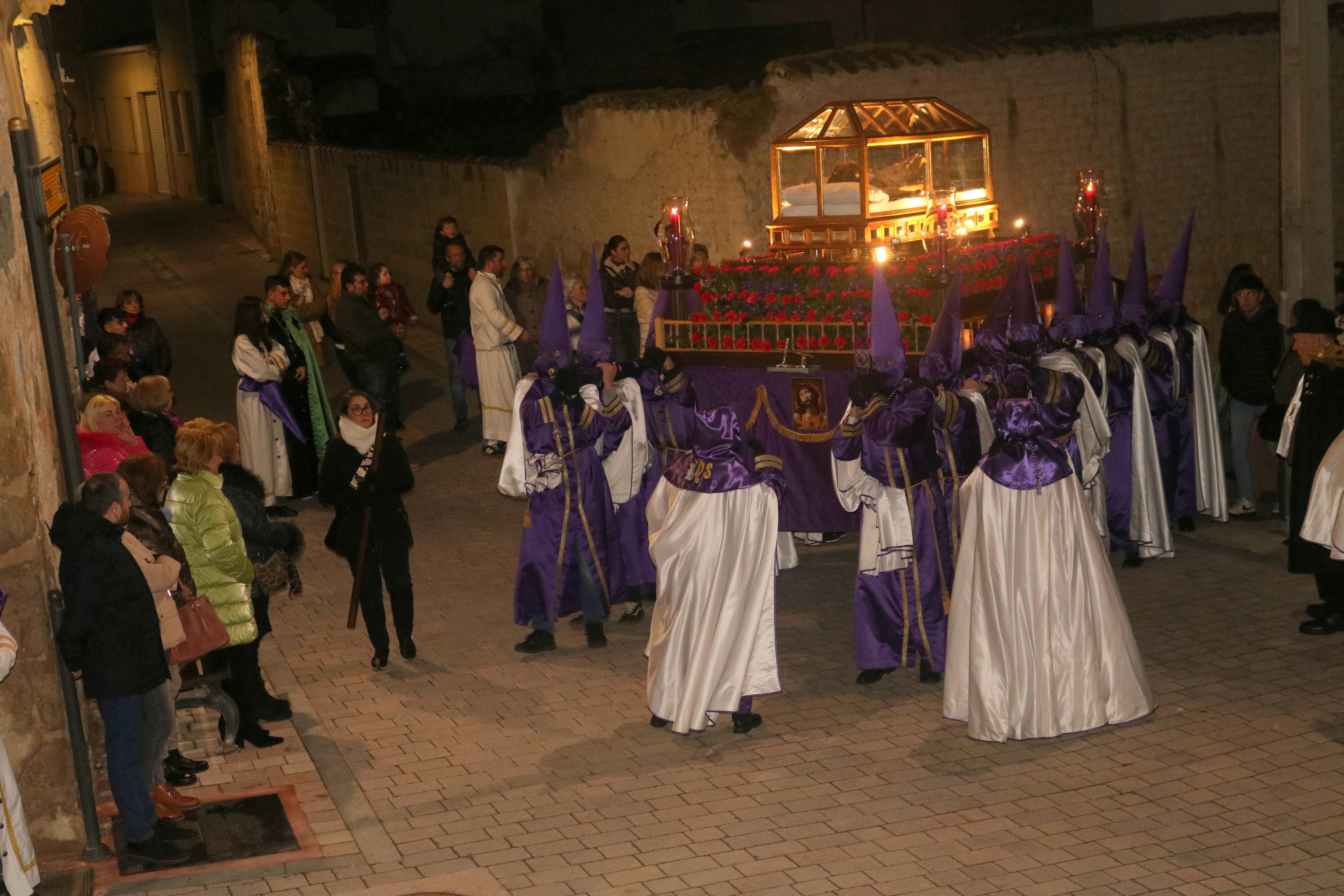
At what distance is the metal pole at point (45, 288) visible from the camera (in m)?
6.79

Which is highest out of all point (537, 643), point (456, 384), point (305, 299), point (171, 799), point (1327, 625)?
point (305, 299)

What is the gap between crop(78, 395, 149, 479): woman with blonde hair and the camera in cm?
802

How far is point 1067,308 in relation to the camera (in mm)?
9641

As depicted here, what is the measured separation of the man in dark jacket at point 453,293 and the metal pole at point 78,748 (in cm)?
755

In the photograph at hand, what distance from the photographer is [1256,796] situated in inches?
265

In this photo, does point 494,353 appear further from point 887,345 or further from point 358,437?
point 887,345

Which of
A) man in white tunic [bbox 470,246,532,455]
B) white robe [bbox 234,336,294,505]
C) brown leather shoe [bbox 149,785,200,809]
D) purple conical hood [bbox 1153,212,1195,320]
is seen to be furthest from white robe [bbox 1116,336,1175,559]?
white robe [bbox 234,336,294,505]

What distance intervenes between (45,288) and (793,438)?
5130mm

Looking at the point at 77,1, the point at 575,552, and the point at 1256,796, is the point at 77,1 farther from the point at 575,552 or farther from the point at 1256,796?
the point at 1256,796

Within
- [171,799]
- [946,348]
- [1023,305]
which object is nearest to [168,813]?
[171,799]

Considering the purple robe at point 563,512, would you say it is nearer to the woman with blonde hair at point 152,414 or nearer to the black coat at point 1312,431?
the woman with blonde hair at point 152,414

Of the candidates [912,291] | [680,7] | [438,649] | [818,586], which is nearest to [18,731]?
[438,649]

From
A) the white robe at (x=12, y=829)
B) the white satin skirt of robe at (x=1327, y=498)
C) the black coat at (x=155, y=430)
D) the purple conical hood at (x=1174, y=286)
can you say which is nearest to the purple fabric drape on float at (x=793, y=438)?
the purple conical hood at (x=1174, y=286)

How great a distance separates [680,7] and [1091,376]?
65.8 ft
